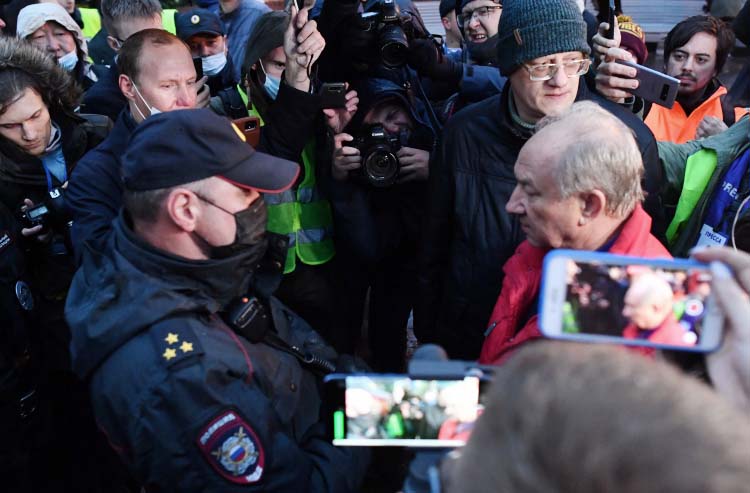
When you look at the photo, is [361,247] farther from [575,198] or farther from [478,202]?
[575,198]

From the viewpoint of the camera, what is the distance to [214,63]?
463cm

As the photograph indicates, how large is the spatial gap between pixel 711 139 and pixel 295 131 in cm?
169

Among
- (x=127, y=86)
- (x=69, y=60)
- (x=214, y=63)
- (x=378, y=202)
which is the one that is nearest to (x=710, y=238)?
(x=378, y=202)

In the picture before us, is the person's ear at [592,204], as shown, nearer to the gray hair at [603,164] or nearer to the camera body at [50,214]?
the gray hair at [603,164]

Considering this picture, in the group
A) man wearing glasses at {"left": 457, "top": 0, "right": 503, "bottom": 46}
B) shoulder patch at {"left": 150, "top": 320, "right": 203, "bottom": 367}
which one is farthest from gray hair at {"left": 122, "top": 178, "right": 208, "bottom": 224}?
man wearing glasses at {"left": 457, "top": 0, "right": 503, "bottom": 46}

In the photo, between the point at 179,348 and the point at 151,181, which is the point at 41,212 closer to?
the point at 151,181

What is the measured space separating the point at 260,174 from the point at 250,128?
3.19 ft

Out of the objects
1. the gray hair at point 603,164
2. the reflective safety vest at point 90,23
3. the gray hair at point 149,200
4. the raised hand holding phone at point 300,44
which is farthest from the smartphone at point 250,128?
the reflective safety vest at point 90,23

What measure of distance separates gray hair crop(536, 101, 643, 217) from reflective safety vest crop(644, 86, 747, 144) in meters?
2.01

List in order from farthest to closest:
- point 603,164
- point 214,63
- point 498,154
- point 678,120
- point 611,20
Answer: point 214,63 < point 678,120 < point 611,20 < point 498,154 < point 603,164

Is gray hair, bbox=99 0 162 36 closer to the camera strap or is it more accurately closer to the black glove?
the black glove

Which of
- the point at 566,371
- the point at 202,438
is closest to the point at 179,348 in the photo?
the point at 202,438

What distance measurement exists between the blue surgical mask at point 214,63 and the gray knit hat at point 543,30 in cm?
272

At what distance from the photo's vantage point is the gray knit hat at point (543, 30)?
2363mm
